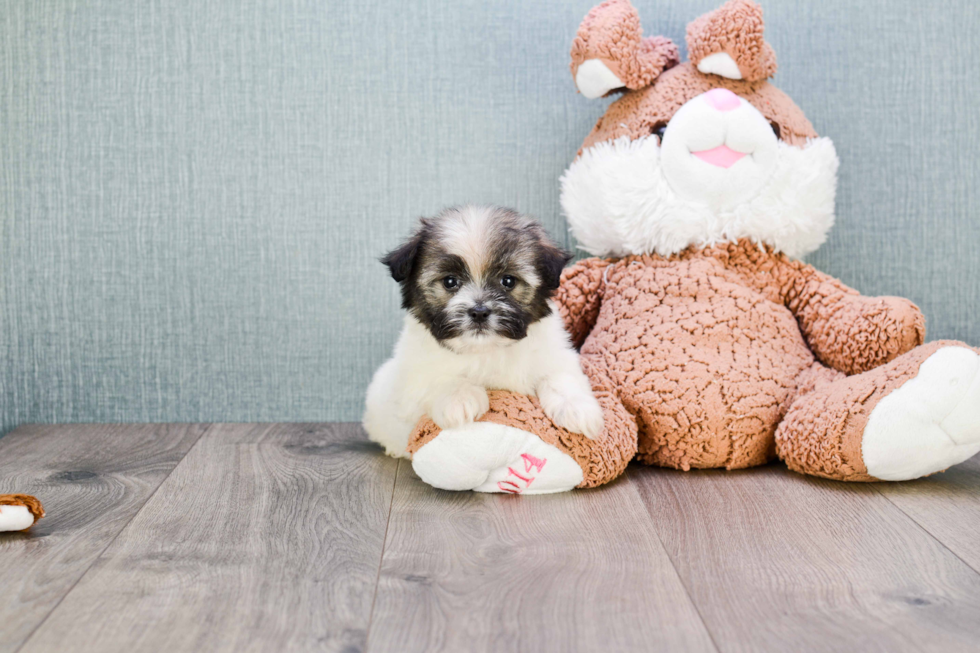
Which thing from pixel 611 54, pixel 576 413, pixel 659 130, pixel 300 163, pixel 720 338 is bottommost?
pixel 576 413

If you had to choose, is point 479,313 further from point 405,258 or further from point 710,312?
point 710,312

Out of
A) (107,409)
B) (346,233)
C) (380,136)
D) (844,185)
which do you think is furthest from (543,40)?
(107,409)

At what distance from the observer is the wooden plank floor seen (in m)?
1.17

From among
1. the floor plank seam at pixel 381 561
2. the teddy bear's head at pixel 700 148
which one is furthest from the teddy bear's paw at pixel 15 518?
the teddy bear's head at pixel 700 148

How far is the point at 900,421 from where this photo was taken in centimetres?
173

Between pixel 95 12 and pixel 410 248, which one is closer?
pixel 410 248

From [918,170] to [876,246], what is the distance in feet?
0.84

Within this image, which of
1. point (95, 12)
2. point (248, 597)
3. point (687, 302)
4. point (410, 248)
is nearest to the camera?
point (248, 597)

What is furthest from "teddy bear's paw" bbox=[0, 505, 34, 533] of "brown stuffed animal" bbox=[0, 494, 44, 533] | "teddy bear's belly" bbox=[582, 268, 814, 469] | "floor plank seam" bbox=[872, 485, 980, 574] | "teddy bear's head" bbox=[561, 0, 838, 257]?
"floor plank seam" bbox=[872, 485, 980, 574]

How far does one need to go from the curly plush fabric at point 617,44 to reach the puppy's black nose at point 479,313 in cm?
82

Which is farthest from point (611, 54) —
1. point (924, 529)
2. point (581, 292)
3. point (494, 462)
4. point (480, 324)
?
point (924, 529)

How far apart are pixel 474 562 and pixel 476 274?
1.92 ft

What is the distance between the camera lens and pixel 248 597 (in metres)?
1.28

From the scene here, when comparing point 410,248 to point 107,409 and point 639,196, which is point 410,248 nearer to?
point 639,196
